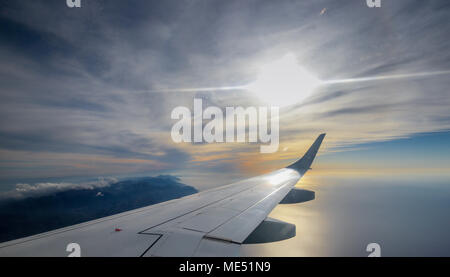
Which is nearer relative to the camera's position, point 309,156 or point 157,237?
point 157,237

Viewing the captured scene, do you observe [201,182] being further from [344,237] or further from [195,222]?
[195,222]

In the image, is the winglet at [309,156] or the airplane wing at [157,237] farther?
the winglet at [309,156]

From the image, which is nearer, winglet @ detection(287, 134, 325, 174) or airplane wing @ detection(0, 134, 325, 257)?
airplane wing @ detection(0, 134, 325, 257)

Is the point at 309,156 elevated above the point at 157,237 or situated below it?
above
